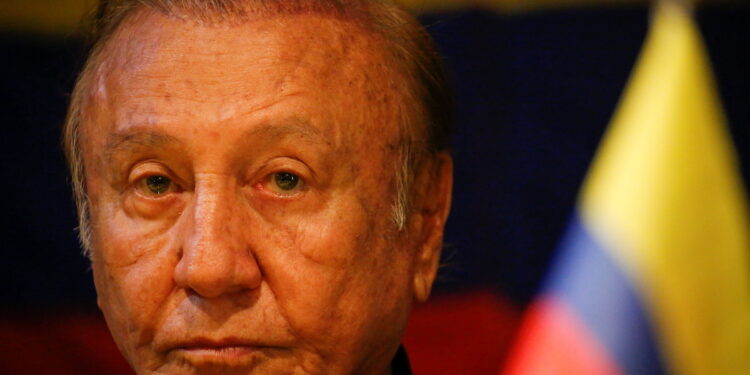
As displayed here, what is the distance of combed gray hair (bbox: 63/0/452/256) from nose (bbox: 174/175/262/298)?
328mm

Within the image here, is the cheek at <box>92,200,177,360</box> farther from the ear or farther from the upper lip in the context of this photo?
the ear

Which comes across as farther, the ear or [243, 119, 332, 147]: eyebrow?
the ear

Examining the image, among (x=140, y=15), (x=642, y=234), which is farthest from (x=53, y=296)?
(x=642, y=234)

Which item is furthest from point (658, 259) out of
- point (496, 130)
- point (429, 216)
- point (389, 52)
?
point (496, 130)

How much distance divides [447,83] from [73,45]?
1.33 meters

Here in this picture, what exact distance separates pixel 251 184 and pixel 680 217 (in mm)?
794

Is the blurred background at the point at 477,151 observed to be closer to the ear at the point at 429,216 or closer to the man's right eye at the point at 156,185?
the ear at the point at 429,216

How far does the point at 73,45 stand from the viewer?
3051 millimetres

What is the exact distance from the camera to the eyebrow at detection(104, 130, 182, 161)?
1878mm

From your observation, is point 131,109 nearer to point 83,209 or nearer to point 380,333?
point 83,209

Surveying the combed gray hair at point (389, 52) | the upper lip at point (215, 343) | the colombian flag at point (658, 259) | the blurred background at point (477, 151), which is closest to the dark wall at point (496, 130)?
the blurred background at point (477, 151)

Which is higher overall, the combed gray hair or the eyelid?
the combed gray hair

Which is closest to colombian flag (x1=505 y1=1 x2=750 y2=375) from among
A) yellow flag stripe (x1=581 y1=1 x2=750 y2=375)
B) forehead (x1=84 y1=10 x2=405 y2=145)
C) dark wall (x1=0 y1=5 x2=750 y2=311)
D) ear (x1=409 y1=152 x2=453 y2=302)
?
yellow flag stripe (x1=581 y1=1 x2=750 y2=375)

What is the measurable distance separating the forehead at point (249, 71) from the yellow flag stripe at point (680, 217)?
0.46 m
